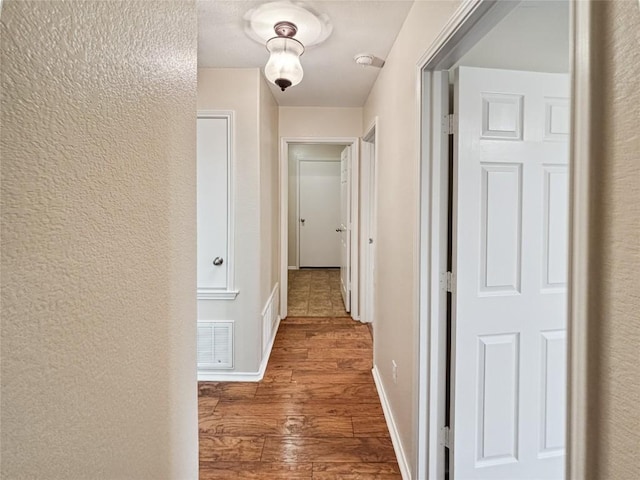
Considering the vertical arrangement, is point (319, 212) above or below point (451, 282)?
above

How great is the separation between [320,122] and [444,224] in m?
2.41

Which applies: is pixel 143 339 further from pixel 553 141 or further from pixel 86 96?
pixel 553 141

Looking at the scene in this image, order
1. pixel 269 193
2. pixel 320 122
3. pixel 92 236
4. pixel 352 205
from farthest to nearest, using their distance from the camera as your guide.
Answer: pixel 352 205, pixel 320 122, pixel 269 193, pixel 92 236

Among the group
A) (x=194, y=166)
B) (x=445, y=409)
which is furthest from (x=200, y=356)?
(x=194, y=166)

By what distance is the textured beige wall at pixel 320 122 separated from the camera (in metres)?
3.47

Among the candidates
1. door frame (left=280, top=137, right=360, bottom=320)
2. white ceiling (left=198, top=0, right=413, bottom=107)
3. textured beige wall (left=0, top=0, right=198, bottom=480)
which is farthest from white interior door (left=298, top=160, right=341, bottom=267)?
textured beige wall (left=0, top=0, right=198, bottom=480)

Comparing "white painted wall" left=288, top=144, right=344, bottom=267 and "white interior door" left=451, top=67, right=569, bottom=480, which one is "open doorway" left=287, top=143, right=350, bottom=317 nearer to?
"white painted wall" left=288, top=144, right=344, bottom=267

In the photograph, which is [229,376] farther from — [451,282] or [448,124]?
[448,124]

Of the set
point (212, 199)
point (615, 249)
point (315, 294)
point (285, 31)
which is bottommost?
point (315, 294)

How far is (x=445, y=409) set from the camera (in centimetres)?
148

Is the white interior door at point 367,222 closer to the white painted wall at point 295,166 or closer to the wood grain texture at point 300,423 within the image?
the wood grain texture at point 300,423

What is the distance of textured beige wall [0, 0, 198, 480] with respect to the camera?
39cm

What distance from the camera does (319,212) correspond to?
6832 millimetres

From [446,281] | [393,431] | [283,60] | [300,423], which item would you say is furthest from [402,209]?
[300,423]
